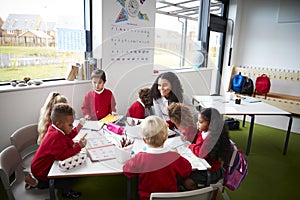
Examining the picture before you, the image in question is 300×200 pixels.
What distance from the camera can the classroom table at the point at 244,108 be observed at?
2.72 m

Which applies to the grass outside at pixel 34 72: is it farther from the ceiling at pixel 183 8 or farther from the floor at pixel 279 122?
the floor at pixel 279 122

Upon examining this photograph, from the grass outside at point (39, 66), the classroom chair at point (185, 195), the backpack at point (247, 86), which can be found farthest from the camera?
the backpack at point (247, 86)

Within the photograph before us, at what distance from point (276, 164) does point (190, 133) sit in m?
1.62

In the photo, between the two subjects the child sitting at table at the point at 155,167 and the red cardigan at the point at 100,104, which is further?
the red cardigan at the point at 100,104

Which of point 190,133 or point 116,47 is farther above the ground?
point 116,47

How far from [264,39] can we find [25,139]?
429 cm

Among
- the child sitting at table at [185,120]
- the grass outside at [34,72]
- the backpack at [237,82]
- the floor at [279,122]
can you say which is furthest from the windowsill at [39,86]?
the floor at [279,122]

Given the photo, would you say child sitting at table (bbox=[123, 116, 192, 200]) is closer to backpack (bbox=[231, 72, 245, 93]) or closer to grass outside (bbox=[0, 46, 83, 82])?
grass outside (bbox=[0, 46, 83, 82])

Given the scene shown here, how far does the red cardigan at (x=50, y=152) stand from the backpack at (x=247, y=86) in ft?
11.6

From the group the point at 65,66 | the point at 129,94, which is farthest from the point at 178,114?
the point at 65,66

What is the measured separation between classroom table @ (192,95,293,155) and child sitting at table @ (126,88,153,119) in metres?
0.91

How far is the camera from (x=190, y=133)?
1.79 metres

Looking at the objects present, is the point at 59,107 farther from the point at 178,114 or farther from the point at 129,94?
the point at 129,94

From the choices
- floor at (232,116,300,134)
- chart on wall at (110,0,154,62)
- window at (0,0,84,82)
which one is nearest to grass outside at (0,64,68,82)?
window at (0,0,84,82)
